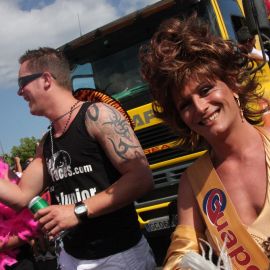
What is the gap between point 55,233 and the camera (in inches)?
81.0

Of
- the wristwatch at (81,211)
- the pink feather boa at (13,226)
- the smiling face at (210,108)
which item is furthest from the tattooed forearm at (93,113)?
the pink feather boa at (13,226)

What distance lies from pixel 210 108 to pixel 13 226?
1546 mm

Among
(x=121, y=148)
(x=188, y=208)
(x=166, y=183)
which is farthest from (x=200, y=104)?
(x=166, y=183)

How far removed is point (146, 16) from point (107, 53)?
24.5 inches

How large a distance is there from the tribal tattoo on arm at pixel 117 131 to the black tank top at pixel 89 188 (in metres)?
0.06

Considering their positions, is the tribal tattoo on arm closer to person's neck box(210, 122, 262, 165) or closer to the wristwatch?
the wristwatch

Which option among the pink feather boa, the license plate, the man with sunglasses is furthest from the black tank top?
the license plate

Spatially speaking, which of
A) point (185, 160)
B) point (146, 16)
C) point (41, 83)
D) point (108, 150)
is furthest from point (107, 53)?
point (108, 150)

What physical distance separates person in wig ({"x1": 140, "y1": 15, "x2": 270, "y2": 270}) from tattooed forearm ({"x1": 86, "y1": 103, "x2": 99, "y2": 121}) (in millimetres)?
487

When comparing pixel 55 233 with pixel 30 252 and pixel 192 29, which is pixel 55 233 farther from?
pixel 192 29

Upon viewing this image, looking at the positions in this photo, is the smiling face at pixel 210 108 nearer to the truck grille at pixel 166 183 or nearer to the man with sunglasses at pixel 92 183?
the man with sunglasses at pixel 92 183

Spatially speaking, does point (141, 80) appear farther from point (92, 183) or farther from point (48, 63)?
point (92, 183)

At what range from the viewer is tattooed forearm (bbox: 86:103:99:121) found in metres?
2.18

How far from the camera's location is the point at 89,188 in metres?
2.18
